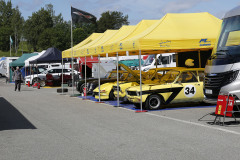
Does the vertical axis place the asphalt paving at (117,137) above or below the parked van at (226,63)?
below

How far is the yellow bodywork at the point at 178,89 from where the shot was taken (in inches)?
591

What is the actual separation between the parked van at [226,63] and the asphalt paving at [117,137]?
98 centimetres

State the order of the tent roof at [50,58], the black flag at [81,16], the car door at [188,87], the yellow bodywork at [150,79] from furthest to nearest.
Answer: the tent roof at [50,58] → the black flag at [81,16] → the yellow bodywork at [150,79] → the car door at [188,87]

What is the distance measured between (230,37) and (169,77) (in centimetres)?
431

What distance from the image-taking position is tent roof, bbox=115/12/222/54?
48.3 feet

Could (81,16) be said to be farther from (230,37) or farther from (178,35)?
(230,37)

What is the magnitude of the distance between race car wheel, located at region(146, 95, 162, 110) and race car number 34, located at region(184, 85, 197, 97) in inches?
39.2

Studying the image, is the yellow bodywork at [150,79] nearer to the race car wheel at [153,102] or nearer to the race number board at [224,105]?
the race car wheel at [153,102]

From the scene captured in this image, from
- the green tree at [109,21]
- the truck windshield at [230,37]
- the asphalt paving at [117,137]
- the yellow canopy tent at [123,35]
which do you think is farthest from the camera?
the green tree at [109,21]

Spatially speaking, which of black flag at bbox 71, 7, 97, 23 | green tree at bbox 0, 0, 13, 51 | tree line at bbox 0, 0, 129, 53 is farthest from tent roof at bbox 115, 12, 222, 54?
green tree at bbox 0, 0, 13, 51

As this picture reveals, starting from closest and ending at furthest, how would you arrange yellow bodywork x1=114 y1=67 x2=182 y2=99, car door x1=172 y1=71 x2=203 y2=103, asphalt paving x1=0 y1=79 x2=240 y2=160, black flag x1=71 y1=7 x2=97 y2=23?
asphalt paving x1=0 y1=79 x2=240 y2=160
car door x1=172 y1=71 x2=203 y2=103
yellow bodywork x1=114 y1=67 x2=182 y2=99
black flag x1=71 y1=7 x2=97 y2=23

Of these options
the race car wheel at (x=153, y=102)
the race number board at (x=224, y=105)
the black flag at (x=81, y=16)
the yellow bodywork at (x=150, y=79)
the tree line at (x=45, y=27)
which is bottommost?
the race car wheel at (x=153, y=102)

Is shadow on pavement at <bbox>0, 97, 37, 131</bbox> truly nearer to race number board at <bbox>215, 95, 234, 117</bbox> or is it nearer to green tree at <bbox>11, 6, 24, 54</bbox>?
race number board at <bbox>215, 95, 234, 117</bbox>

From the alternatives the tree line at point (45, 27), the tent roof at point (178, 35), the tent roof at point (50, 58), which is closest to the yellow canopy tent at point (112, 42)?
the tent roof at point (178, 35)
